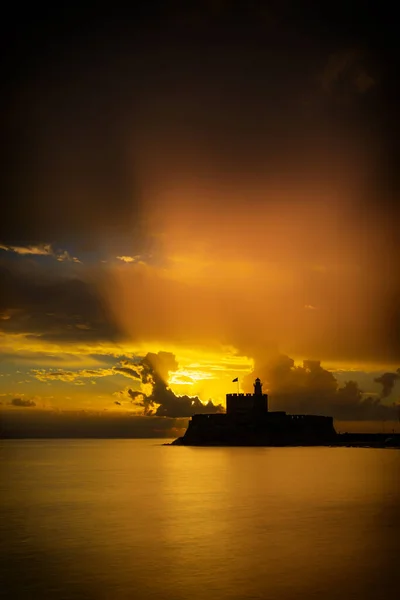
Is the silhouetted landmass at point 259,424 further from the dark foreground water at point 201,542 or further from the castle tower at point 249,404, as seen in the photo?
the dark foreground water at point 201,542

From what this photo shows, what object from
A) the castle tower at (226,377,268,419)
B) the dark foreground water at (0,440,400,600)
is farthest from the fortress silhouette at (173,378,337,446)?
the dark foreground water at (0,440,400,600)

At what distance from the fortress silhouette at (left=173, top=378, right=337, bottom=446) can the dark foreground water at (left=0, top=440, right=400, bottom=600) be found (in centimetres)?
11763

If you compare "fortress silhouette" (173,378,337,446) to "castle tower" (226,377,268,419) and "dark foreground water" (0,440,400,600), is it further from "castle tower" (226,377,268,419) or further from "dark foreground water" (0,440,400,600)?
"dark foreground water" (0,440,400,600)

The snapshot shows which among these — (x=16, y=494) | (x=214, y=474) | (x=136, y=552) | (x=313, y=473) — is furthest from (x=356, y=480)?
(x=136, y=552)

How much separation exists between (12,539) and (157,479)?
47.8 metres

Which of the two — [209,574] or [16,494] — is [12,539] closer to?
[209,574]

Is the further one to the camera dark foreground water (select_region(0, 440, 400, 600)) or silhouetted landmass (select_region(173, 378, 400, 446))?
silhouetted landmass (select_region(173, 378, 400, 446))

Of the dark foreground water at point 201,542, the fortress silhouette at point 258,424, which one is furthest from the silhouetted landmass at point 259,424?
the dark foreground water at point 201,542

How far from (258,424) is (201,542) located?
6149 inches

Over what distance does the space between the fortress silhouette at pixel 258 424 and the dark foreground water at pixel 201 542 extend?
386 feet

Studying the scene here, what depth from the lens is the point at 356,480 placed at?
76812mm

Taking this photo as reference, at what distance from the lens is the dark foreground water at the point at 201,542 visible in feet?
85.7

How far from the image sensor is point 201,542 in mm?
36531

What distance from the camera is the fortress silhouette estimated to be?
187 m
